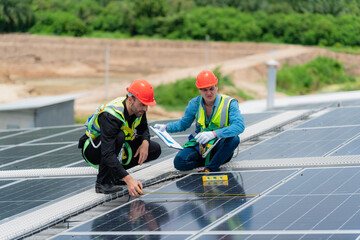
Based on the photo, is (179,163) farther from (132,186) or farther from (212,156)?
(132,186)

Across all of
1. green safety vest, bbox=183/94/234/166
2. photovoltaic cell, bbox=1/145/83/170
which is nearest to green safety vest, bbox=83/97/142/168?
green safety vest, bbox=183/94/234/166

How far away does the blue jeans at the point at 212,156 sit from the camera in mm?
8281

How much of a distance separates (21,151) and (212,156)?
549 centimetres

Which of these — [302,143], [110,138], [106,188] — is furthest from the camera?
[302,143]

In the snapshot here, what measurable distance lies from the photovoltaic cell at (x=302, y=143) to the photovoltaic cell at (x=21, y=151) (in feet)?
15.2

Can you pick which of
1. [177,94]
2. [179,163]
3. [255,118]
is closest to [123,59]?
[177,94]

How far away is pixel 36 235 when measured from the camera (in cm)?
638

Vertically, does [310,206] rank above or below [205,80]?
below

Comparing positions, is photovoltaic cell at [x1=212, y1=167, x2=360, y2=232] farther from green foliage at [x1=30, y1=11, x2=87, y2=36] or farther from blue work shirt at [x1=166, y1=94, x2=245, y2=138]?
green foliage at [x1=30, y1=11, x2=87, y2=36]

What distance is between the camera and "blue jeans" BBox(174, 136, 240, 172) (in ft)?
27.2

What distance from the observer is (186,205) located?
6.70 meters

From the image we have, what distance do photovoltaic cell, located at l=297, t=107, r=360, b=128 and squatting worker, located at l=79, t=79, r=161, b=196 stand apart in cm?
447

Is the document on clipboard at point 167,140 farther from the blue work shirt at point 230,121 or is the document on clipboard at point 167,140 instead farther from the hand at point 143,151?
the blue work shirt at point 230,121

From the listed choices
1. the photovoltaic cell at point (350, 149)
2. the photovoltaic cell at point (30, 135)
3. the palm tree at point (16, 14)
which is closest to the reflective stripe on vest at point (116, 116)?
the photovoltaic cell at point (350, 149)
